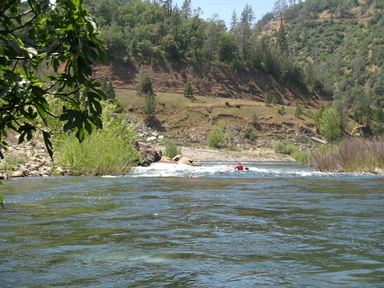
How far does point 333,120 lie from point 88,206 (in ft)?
210

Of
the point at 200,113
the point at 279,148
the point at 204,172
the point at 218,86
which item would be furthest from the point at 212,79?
the point at 204,172

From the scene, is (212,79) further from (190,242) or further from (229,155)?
(190,242)

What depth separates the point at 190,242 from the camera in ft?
23.5

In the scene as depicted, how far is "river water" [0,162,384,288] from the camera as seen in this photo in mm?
5297

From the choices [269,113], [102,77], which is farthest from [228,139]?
[102,77]

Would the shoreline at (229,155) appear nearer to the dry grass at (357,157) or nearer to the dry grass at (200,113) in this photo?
the dry grass at (200,113)

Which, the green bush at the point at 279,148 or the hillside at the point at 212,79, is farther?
the hillside at the point at 212,79

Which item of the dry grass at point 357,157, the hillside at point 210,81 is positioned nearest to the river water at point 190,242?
the dry grass at point 357,157

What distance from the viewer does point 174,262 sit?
5.98 m

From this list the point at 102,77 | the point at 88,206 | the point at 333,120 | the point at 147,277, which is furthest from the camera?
the point at 102,77

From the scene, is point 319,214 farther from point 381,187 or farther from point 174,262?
point 381,187

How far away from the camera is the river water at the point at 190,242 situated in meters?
5.30

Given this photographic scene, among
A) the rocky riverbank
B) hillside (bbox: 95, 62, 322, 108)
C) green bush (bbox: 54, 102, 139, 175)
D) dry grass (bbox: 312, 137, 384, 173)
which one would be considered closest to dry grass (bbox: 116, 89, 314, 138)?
hillside (bbox: 95, 62, 322, 108)

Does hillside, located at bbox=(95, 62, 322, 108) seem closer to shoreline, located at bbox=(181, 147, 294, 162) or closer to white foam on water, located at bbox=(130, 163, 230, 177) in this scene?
shoreline, located at bbox=(181, 147, 294, 162)
